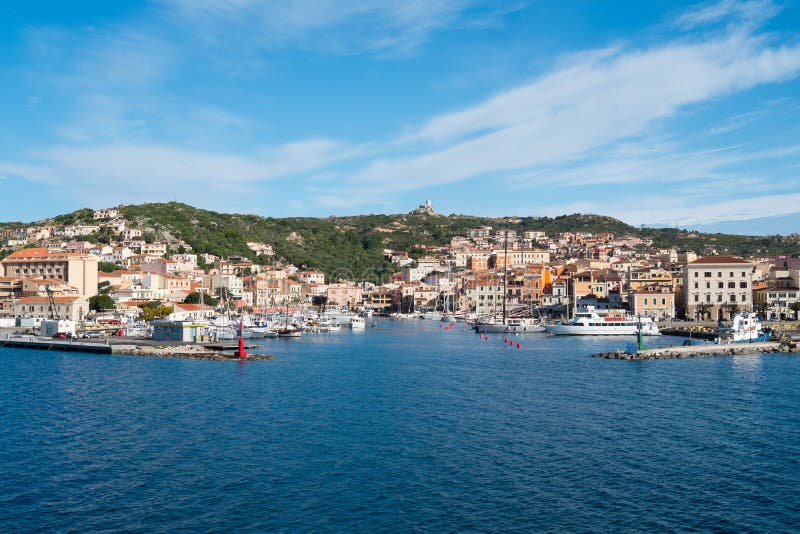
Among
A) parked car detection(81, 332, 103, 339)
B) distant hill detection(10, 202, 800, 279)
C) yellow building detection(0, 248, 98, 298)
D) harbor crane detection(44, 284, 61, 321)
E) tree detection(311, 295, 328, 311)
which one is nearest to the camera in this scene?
parked car detection(81, 332, 103, 339)

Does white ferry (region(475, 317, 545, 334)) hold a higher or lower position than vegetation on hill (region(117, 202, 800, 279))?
lower

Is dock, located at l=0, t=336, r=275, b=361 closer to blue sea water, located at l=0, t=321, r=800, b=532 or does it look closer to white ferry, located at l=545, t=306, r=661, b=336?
blue sea water, located at l=0, t=321, r=800, b=532

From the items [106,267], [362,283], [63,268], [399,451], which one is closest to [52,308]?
[63,268]

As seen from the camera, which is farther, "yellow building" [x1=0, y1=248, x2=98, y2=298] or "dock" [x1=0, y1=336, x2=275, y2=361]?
"yellow building" [x1=0, y1=248, x2=98, y2=298]

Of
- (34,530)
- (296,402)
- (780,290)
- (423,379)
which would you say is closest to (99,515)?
(34,530)

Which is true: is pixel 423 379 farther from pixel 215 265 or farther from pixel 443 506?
pixel 215 265

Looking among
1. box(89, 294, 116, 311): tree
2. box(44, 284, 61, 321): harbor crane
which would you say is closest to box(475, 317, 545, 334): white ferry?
box(89, 294, 116, 311): tree

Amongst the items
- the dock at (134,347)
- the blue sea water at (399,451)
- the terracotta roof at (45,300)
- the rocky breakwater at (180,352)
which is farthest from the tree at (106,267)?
the blue sea water at (399,451)

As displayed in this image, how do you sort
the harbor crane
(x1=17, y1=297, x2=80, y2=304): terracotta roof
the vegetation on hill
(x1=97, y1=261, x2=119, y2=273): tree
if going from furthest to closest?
the vegetation on hill → (x1=97, y1=261, x2=119, y2=273): tree → (x1=17, y1=297, x2=80, y2=304): terracotta roof → the harbor crane
